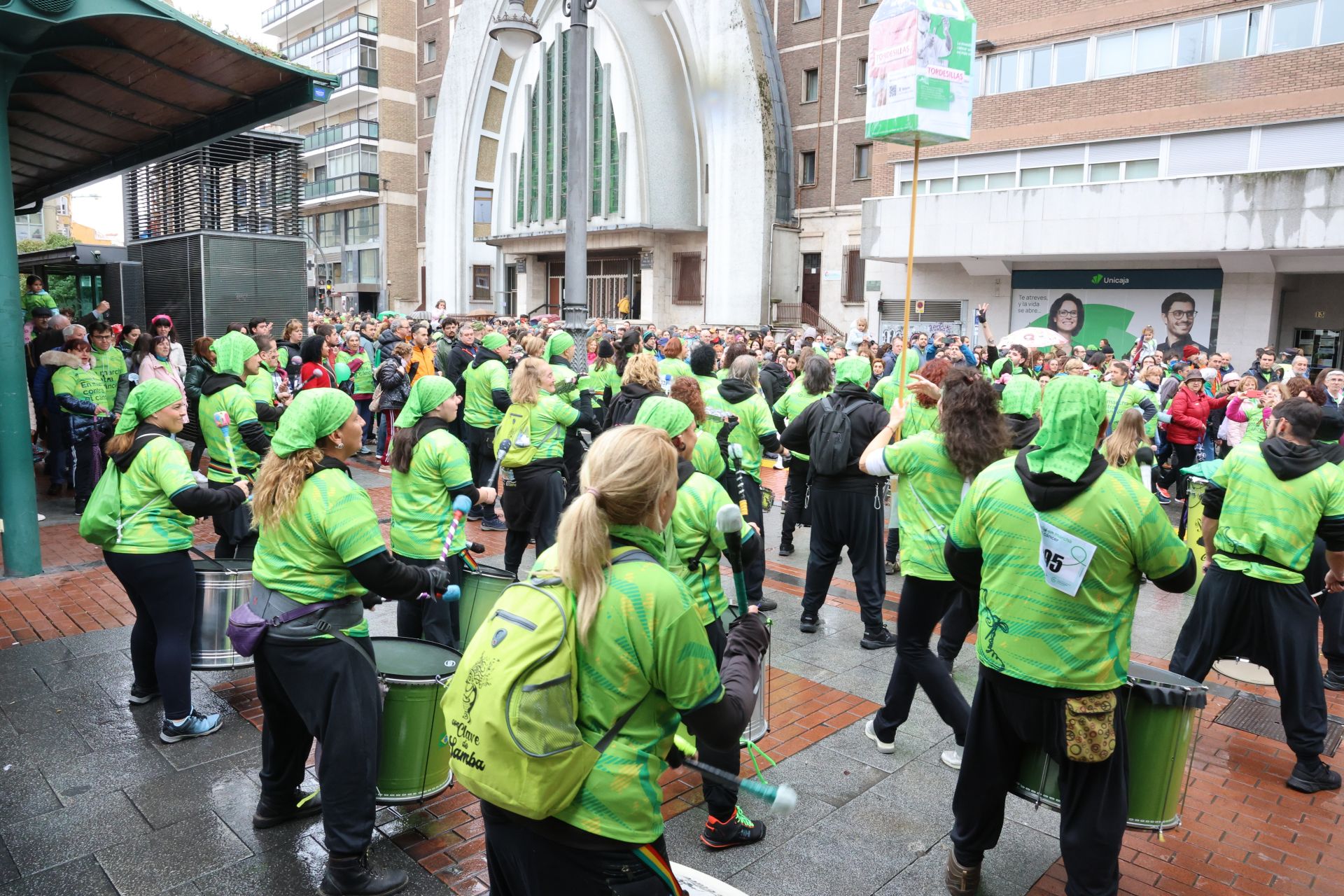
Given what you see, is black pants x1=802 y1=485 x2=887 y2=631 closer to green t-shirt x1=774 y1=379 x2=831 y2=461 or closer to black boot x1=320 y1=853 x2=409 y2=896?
green t-shirt x1=774 y1=379 x2=831 y2=461

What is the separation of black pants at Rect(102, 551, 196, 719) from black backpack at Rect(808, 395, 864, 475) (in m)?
4.00

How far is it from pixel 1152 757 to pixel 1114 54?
84.3 feet

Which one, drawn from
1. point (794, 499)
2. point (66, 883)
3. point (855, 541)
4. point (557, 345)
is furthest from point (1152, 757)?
point (557, 345)

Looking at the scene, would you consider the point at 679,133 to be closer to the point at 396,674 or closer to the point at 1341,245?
the point at 1341,245

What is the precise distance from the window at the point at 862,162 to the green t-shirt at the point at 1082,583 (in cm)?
3154

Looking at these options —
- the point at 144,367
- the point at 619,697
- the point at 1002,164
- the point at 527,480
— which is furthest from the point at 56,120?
the point at 1002,164

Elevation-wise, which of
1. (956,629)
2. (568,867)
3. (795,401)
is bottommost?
(956,629)

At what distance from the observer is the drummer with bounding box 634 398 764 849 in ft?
12.9

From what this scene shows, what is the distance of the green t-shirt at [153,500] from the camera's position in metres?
4.63

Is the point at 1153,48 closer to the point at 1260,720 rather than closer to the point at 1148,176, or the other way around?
the point at 1148,176

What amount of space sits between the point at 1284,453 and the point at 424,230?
5005 centimetres

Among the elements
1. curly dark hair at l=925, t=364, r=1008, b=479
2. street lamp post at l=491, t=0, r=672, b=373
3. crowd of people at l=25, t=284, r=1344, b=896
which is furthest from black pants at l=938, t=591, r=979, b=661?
street lamp post at l=491, t=0, r=672, b=373

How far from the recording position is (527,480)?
7270 millimetres

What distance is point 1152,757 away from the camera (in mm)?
3416
